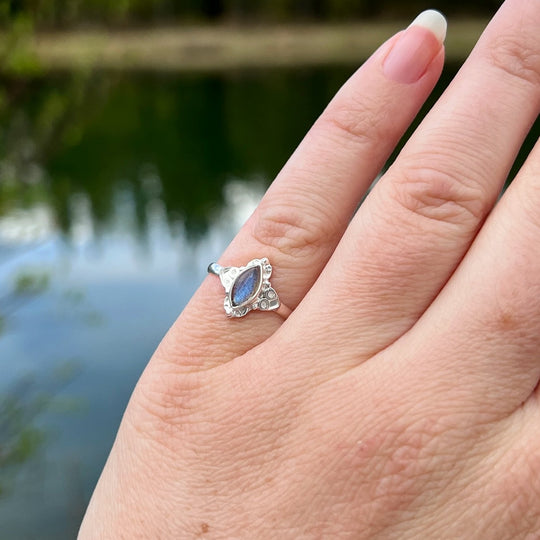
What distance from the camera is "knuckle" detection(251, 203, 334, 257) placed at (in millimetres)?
1257

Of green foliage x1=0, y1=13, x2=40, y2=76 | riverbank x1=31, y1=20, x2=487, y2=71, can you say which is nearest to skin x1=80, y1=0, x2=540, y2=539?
green foliage x1=0, y1=13, x2=40, y2=76

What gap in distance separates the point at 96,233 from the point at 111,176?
9.28ft

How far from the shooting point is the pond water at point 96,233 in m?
3.87

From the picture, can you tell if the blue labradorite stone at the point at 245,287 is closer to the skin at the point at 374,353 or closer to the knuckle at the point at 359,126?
the skin at the point at 374,353

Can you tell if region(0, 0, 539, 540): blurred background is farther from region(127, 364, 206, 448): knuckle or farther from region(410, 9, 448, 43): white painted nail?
region(410, 9, 448, 43): white painted nail

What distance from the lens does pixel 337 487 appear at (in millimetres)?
1041

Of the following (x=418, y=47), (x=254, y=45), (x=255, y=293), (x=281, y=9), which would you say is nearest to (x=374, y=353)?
(x=255, y=293)

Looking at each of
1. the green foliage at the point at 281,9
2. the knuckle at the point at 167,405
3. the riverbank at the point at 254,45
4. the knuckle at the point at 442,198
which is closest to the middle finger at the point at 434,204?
the knuckle at the point at 442,198

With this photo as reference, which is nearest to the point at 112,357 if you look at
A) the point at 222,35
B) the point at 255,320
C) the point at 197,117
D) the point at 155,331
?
the point at 155,331

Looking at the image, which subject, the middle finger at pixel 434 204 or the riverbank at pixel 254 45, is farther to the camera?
the riverbank at pixel 254 45

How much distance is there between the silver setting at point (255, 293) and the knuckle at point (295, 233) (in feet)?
0.14

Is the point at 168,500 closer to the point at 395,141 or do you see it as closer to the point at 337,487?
the point at 337,487

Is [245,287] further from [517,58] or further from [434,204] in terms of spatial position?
[517,58]

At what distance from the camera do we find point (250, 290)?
1.20 meters
